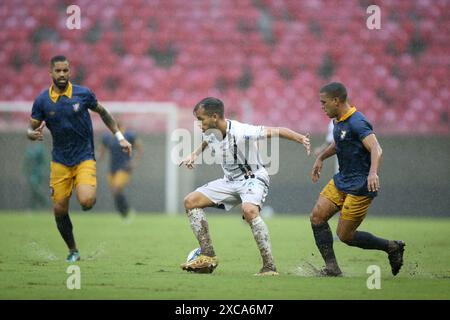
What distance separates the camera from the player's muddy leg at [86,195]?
10133 mm

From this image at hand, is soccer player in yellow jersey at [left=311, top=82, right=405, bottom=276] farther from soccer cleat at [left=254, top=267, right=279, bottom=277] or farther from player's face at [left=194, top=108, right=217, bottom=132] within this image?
player's face at [left=194, top=108, right=217, bottom=132]

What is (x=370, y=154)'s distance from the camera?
8789 mm

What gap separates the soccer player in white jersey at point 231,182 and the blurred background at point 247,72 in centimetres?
1190

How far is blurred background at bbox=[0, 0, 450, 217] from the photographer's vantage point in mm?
21297

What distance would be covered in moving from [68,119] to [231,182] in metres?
2.35

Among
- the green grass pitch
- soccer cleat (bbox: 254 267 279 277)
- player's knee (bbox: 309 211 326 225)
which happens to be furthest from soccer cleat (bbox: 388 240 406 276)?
soccer cleat (bbox: 254 267 279 277)

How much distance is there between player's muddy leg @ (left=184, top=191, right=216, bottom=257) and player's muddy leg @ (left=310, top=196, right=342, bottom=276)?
1.16m

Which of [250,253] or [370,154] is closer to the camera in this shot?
[370,154]

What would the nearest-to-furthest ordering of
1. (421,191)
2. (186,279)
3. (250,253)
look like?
(186,279), (250,253), (421,191)

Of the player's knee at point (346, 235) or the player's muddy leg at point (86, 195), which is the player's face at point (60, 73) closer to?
the player's muddy leg at point (86, 195)

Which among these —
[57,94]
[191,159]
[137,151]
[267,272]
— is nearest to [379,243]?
[267,272]
